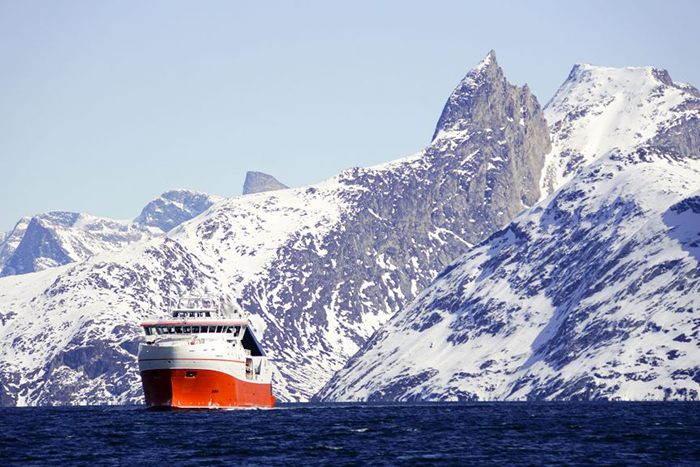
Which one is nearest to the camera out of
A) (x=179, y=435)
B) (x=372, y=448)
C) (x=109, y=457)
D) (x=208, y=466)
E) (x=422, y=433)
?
(x=208, y=466)

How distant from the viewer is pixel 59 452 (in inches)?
6368

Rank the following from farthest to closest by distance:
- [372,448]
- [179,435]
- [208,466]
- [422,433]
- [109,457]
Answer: [422,433], [179,435], [372,448], [109,457], [208,466]

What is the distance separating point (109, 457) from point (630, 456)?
60.6 meters

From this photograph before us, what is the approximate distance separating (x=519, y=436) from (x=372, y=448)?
32542 millimetres

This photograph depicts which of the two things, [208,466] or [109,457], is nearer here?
[208,466]

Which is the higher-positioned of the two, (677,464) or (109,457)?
(109,457)

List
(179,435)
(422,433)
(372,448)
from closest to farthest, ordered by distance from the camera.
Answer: (372,448)
(179,435)
(422,433)

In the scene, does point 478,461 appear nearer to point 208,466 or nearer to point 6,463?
point 208,466

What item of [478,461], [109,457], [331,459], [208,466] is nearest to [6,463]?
[109,457]

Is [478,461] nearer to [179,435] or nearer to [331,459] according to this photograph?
[331,459]

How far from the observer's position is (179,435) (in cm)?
18525

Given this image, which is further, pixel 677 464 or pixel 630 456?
pixel 630 456

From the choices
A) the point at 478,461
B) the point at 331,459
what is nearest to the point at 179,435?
the point at 331,459

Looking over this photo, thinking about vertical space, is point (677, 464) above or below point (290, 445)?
below
